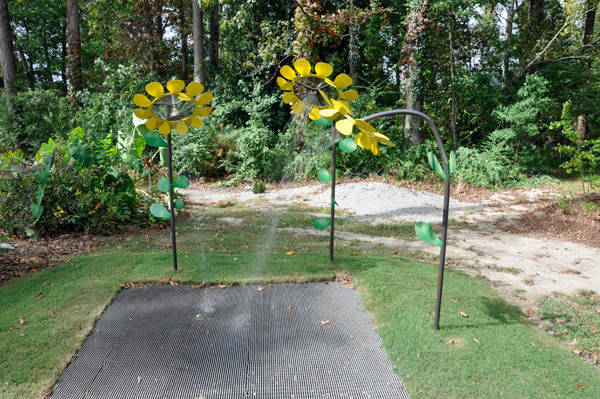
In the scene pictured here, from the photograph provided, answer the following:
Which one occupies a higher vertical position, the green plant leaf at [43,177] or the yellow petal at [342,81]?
the yellow petal at [342,81]

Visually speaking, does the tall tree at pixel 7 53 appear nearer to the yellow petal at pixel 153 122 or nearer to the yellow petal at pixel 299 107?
the yellow petal at pixel 153 122

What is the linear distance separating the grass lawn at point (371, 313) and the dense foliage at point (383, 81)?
14.3 ft

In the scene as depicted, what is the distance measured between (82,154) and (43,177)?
54 cm

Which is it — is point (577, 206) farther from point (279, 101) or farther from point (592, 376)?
point (279, 101)

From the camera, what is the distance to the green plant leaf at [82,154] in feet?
15.8

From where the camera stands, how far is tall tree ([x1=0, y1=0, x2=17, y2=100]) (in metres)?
9.52

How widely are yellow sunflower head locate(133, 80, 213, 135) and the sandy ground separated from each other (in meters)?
3.19

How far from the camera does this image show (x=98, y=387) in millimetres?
2219

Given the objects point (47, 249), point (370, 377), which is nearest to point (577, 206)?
point (370, 377)

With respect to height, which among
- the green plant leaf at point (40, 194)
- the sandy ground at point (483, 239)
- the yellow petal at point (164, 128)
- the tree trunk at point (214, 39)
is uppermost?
the tree trunk at point (214, 39)

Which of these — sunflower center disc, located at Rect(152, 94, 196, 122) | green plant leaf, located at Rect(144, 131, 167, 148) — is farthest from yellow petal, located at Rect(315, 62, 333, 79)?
green plant leaf, located at Rect(144, 131, 167, 148)

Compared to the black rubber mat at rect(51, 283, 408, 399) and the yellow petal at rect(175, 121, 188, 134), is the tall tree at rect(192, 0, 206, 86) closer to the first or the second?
the yellow petal at rect(175, 121, 188, 134)

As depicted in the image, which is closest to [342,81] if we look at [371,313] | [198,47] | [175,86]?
[175,86]

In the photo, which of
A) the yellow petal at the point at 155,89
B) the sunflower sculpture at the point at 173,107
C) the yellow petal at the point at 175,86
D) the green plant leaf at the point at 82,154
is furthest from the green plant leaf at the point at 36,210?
the yellow petal at the point at 175,86
